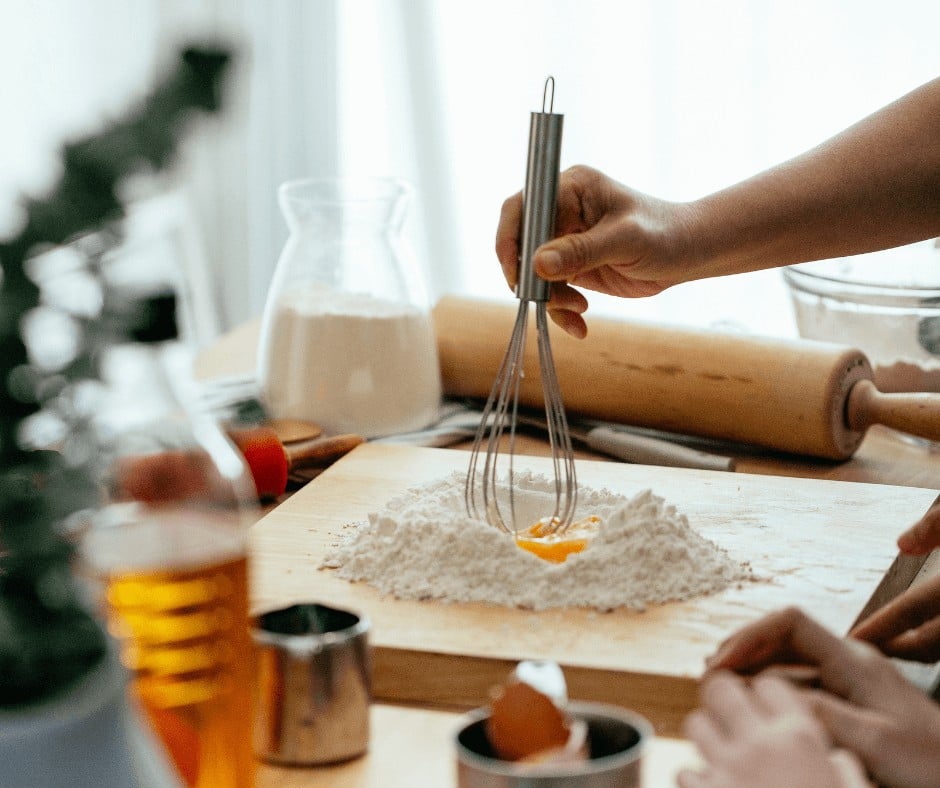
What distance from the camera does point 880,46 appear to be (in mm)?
2307

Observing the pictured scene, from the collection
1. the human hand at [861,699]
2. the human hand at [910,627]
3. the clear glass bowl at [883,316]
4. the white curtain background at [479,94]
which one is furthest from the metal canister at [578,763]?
the white curtain background at [479,94]

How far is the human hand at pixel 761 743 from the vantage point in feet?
1.57

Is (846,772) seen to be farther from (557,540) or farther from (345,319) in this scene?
(345,319)

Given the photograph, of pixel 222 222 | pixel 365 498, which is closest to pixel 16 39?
pixel 222 222

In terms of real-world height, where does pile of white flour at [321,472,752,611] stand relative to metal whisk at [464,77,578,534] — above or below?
below

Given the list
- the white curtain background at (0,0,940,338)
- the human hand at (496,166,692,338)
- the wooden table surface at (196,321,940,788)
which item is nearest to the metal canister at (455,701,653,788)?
the wooden table surface at (196,321,940,788)

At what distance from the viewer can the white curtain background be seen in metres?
2.32

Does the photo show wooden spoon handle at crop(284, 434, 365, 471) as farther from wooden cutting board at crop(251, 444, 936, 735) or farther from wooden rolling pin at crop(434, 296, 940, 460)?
wooden rolling pin at crop(434, 296, 940, 460)

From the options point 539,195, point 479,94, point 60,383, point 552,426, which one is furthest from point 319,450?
point 479,94

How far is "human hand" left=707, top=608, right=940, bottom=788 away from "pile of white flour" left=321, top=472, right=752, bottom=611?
18 cm

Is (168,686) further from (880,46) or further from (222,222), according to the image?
(222,222)

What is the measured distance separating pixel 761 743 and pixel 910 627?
31 centimetres

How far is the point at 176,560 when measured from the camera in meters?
0.47

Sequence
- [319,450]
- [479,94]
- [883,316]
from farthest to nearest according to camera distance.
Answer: [479,94] → [883,316] → [319,450]
